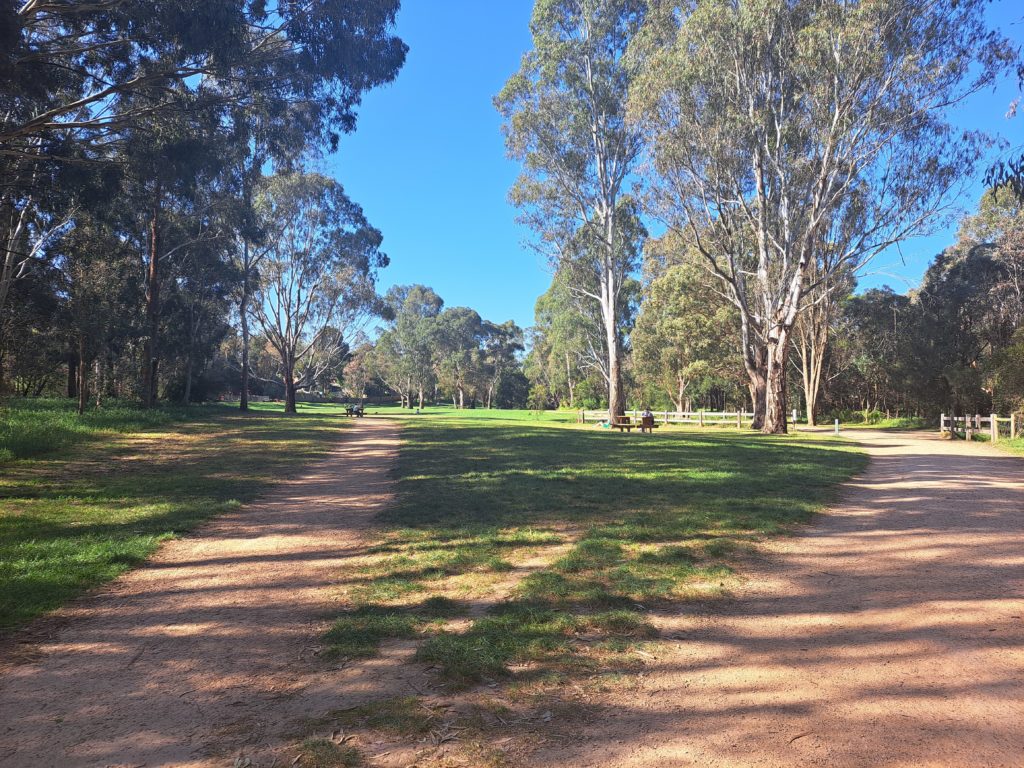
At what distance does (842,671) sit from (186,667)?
12.2 ft

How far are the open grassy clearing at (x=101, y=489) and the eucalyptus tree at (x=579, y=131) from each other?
1724cm

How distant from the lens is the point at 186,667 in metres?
3.14

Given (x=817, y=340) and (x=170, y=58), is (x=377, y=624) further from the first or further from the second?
(x=817, y=340)

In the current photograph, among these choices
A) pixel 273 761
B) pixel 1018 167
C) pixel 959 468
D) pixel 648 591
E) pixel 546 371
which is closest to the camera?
pixel 273 761

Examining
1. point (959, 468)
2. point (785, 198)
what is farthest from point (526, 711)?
point (785, 198)

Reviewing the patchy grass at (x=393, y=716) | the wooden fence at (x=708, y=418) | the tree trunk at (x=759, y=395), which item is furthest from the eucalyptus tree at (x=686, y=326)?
the patchy grass at (x=393, y=716)

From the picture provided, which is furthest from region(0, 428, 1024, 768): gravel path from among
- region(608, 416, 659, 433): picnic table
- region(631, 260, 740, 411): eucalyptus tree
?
region(631, 260, 740, 411): eucalyptus tree

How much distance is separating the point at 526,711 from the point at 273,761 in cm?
111

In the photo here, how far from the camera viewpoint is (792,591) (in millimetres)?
4246

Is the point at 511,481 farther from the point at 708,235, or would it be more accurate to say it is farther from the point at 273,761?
the point at 708,235

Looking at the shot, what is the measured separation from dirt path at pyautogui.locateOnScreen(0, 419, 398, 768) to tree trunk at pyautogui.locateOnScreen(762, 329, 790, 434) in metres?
21.7

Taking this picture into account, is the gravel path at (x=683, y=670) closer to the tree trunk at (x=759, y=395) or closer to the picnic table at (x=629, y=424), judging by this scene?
the picnic table at (x=629, y=424)

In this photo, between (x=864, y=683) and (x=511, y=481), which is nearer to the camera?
(x=864, y=683)

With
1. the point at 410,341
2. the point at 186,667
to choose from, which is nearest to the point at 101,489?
the point at 186,667
